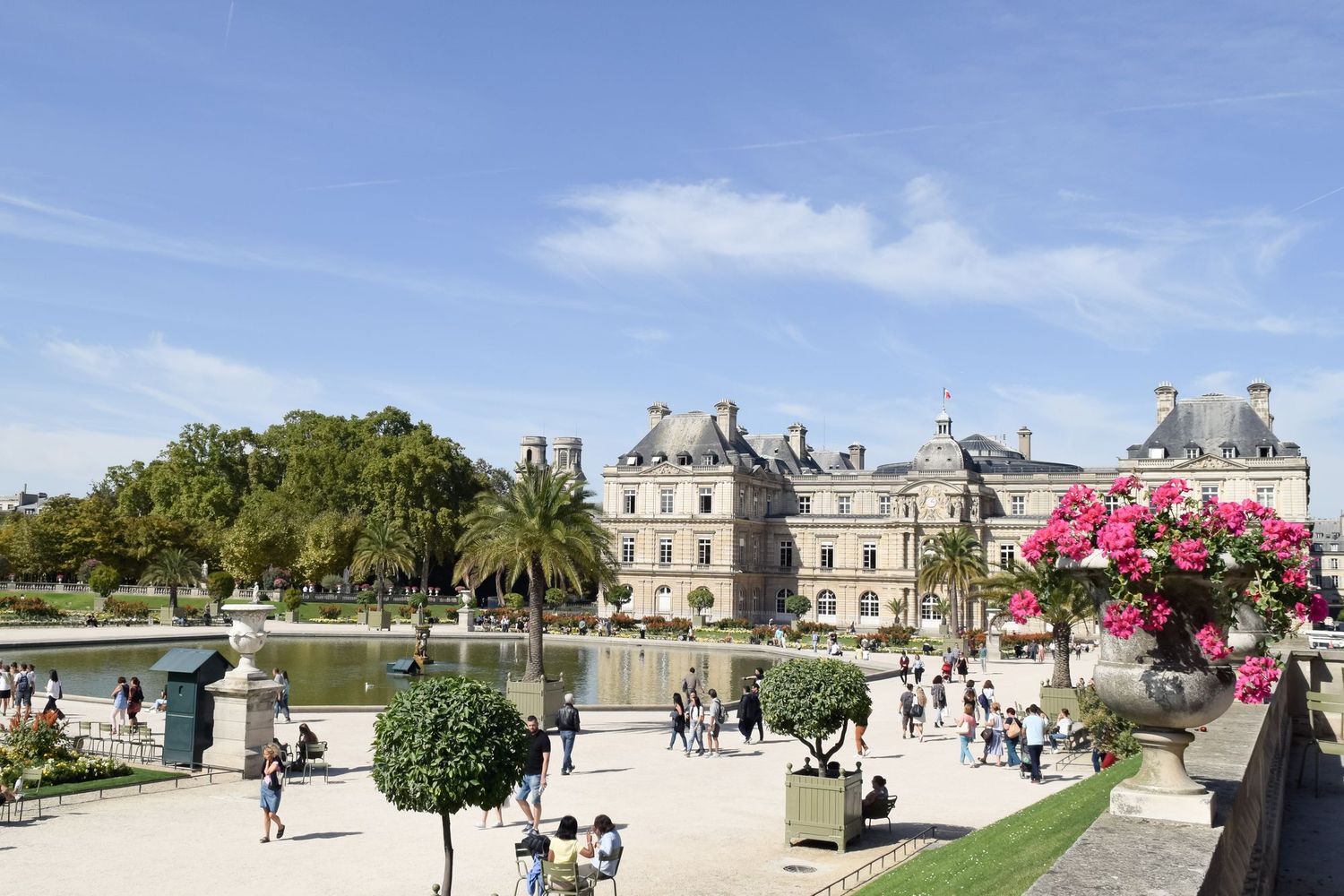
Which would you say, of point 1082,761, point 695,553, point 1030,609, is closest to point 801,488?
point 695,553

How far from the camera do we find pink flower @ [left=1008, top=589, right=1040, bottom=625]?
8.36 meters

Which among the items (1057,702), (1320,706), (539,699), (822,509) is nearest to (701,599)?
(822,509)

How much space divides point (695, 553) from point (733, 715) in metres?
50.9

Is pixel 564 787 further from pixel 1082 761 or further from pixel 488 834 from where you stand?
pixel 1082 761

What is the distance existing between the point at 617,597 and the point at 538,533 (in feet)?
158

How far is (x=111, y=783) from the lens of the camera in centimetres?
1922

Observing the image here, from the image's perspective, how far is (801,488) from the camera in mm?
90562

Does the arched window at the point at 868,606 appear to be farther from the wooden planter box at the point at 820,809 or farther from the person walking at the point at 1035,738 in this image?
the wooden planter box at the point at 820,809

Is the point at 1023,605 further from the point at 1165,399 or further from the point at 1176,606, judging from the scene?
the point at 1165,399

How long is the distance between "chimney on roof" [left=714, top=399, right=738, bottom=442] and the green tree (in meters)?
41.4

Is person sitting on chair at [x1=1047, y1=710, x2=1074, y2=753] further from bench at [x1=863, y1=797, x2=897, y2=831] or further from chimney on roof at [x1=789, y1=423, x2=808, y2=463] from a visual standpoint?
chimney on roof at [x1=789, y1=423, x2=808, y2=463]

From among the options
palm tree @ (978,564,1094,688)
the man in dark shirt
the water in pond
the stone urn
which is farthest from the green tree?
the stone urn

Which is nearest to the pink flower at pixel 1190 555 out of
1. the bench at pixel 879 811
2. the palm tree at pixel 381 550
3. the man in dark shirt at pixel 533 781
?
the bench at pixel 879 811

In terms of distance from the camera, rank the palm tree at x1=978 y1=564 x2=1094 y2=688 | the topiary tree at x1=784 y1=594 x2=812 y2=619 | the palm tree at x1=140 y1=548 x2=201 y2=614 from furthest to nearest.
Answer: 1. the topiary tree at x1=784 y1=594 x2=812 y2=619
2. the palm tree at x1=140 y1=548 x2=201 y2=614
3. the palm tree at x1=978 y1=564 x2=1094 y2=688
